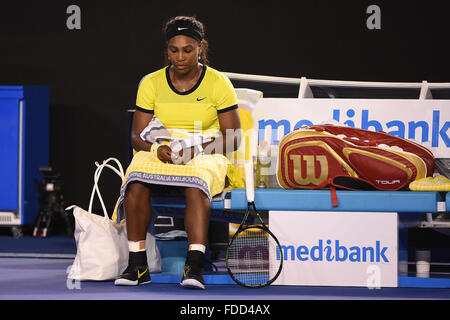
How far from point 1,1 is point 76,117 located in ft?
4.42

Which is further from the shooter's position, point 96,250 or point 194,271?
point 96,250

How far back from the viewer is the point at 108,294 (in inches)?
132

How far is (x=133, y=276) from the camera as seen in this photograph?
360 centimetres

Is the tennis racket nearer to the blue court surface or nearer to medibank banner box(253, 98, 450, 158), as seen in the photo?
the blue court surface

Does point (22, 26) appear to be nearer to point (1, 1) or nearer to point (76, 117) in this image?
point (1, 1)

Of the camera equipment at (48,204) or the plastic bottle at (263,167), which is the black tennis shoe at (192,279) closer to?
the plastic bottle at (263,167)

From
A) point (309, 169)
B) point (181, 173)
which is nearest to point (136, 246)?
point (181, 173)

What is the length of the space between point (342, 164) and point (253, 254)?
61cm

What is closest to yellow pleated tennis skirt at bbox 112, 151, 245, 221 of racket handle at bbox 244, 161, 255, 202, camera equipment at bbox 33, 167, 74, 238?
racket handle at bbox 244, 161, 255, 202

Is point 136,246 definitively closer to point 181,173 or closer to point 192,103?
point 181,173

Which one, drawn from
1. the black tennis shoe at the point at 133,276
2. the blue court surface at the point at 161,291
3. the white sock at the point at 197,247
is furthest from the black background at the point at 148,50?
the white sock at the point at 197,247

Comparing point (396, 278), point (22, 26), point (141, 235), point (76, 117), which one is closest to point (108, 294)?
point (141, 235)

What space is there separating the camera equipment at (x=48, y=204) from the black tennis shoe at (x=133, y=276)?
322 centimetres
